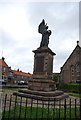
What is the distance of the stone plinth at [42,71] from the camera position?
480 inches

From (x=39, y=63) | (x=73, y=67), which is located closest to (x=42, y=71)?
(x=39, y=63)

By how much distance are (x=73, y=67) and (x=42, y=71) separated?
75.8 feet

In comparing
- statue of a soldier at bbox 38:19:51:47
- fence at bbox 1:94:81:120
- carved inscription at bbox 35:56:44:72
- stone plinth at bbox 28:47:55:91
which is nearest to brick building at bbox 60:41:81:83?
statue of a soldier at bbox 38:19:51:47

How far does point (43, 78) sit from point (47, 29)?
488 centimetres

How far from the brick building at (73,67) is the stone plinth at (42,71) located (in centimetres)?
2138

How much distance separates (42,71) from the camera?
41.7 feet

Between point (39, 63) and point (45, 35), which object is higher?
point (45, 35)

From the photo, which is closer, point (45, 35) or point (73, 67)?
point (45, 35)

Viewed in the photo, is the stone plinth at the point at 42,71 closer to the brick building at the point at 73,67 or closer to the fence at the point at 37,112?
the fence at the point at 37,112

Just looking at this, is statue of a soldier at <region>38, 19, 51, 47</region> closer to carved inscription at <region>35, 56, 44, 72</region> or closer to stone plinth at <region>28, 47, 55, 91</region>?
stone plinth at <region>28, 47, 55, 91</region>

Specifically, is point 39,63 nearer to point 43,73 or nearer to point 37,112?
point 43,73

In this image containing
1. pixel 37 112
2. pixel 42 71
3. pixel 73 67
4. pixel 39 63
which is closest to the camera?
pixel 37 112

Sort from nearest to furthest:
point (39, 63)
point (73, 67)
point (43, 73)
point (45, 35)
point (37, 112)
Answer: point (37, 112) < point (43, 73) < point (39, 63) < point (45, 35) < point (73, 67)

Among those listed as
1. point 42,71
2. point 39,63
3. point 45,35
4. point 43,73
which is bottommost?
point 43,73
